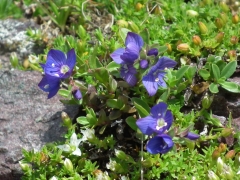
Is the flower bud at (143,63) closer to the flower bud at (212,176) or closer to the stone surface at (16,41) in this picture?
the flower bud at (212,176)

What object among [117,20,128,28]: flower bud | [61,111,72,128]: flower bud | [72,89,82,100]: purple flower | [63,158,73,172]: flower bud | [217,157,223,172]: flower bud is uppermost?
[72,89,82,100]: purple flower

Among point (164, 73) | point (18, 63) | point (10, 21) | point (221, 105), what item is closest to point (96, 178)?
point (164, 73)

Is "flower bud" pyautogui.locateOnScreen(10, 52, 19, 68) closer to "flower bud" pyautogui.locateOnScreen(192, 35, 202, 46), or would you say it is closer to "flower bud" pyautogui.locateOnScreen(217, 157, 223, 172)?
"flower bud" pyautogui.locateOnScreen(192, 35, 202, 46)

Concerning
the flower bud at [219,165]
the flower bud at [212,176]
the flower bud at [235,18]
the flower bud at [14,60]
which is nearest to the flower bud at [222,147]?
the flower bud at [219,165]

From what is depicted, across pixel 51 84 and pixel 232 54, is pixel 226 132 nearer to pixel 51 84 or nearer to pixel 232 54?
pixel 232 54

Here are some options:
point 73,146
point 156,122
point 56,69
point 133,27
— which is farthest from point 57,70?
point 133,27

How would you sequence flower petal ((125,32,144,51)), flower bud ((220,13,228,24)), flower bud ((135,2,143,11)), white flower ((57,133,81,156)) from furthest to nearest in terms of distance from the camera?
1. flower bud ((135,2,143,11))
2. flower bud ((220,13,228,24))
3. white flower ((57,133,81,156))
4. flower petal ((125,32,144,51))

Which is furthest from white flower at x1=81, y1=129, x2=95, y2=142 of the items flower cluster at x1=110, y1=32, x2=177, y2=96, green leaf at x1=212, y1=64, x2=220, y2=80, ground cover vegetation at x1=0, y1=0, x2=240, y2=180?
green leaf at x1=212, y1=64, x2=220, y2=80
